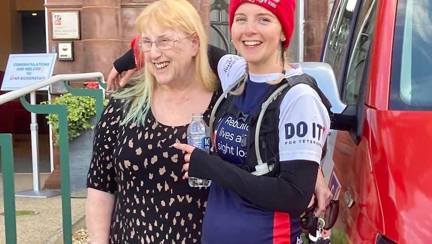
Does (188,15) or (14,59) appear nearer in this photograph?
(188,15)

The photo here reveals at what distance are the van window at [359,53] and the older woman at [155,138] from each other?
684 millimetres

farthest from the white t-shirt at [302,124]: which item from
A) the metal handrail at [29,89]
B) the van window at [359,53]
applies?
the metal handrail at [29,89]

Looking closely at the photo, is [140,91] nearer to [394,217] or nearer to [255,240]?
[255,240]

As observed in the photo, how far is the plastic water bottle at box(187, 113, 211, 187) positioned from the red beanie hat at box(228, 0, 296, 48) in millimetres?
395

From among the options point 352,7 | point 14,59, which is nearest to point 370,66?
point 352,7

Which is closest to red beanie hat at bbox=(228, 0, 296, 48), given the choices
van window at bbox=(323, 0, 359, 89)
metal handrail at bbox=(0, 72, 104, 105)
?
van window at bbox=(323, 0, 359, 89)

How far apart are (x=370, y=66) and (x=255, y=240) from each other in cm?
88

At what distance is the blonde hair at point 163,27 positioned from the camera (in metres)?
2.37

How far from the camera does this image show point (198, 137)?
2.27m

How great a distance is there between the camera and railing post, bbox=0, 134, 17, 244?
3598mm

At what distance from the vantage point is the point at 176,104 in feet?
8.23

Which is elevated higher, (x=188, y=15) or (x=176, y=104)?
(x=188, y=15)

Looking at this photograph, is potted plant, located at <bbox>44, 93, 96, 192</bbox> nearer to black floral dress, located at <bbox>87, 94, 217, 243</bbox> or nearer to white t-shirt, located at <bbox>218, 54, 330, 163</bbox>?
black floral dress, located at <bbox>87, 94, 217, 243</bbox>

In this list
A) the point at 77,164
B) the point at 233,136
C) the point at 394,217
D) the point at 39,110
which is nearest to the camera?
the point at 394,217
